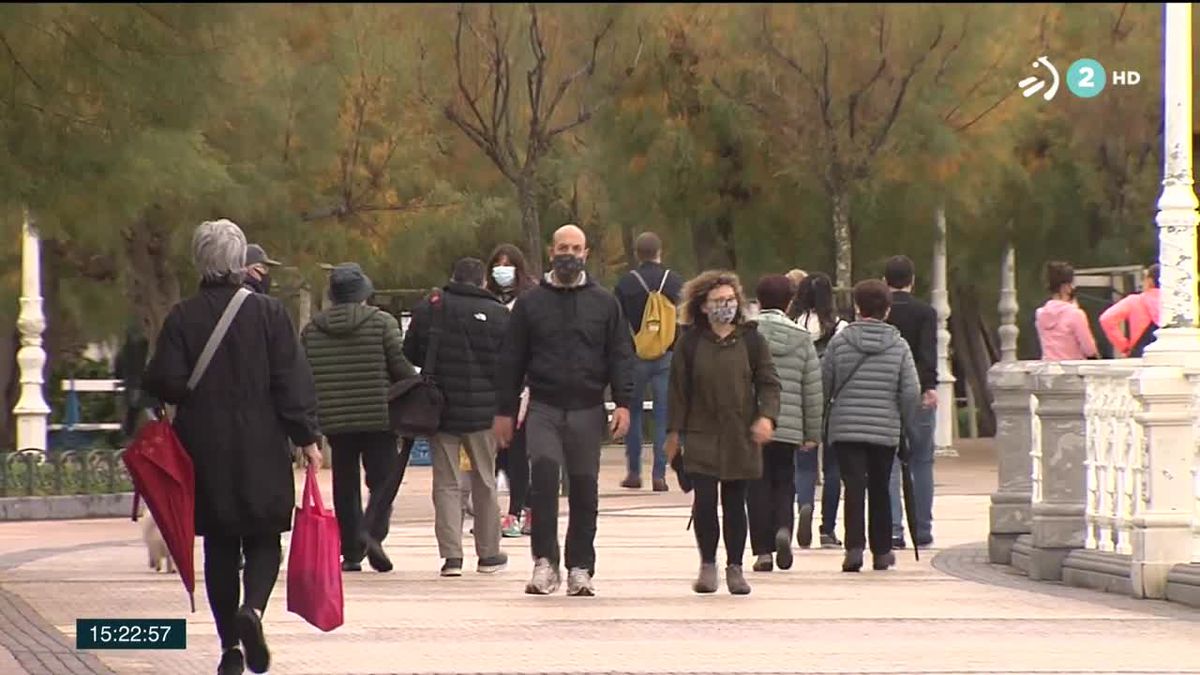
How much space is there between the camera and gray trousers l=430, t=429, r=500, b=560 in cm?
1590

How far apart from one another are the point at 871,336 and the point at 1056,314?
423 cm

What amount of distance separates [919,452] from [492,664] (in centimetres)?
767

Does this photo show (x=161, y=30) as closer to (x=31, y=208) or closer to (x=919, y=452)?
(x=31, y=208)

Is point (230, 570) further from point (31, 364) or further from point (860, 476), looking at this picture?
point (31, 364)

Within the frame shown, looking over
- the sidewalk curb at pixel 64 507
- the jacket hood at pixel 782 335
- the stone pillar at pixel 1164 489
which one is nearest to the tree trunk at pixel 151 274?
the sidewalk curb at pixel 64 507

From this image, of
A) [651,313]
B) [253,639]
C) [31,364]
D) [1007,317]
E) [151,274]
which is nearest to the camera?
[253,639]

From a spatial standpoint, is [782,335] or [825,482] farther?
[825,482]

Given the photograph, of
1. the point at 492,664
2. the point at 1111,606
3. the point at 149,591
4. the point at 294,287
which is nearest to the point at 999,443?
the point at 1111,606

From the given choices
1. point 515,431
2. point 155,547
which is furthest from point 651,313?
point 155,547

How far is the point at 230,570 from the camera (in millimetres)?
10781

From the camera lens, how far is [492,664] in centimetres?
1112

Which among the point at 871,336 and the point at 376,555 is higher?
the point at 871,336

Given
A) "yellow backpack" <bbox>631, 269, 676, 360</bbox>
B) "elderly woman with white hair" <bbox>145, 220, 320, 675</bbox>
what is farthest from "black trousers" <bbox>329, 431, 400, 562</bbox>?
"yellow backpack" <bbox>631, 269, 676, 360</bbox>
